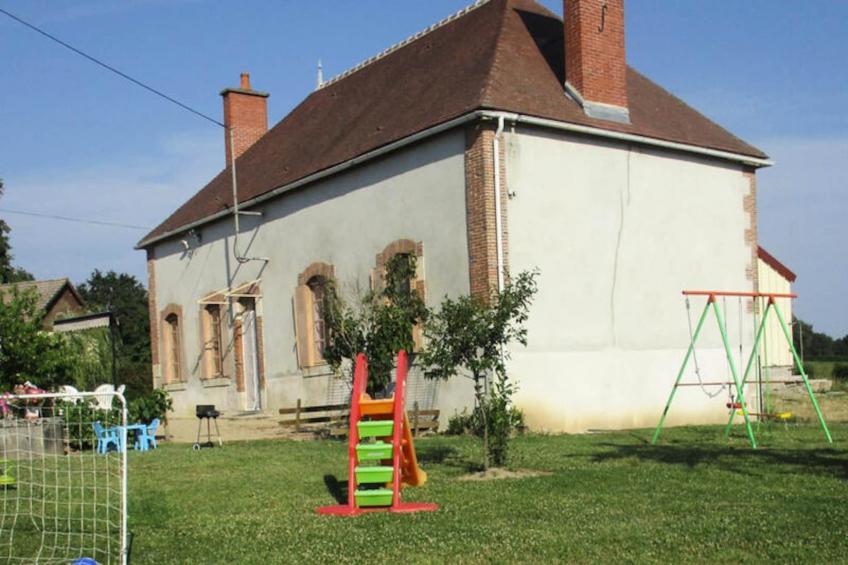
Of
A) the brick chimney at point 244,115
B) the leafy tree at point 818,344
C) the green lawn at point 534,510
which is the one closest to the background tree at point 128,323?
the brick chimney at point 244,115

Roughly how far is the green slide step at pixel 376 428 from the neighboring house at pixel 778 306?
15.8m

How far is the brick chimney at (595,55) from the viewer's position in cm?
1761

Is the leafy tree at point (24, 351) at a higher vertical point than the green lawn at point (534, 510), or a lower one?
higher

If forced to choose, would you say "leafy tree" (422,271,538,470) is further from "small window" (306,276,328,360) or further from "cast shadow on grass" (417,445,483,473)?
"small window" (306,276,328,360)

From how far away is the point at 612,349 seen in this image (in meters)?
17.7

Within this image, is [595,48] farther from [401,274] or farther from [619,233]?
[401,274]

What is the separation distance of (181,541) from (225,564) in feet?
3.39

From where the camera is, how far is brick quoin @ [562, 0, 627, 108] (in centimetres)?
1761

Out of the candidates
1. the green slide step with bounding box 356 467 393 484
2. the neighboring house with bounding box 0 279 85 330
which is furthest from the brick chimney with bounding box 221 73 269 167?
the neighboring house with bounding box 0 279 85 330

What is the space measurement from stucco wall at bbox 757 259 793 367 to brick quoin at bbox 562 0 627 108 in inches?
321

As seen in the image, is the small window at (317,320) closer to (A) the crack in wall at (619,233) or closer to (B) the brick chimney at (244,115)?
(A) the crack in wall at (619,233)

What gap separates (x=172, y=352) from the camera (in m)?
26.5

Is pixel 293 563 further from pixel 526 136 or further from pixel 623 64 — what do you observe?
pixel 623 64

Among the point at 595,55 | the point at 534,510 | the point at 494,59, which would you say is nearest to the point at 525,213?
the point at 494,59
